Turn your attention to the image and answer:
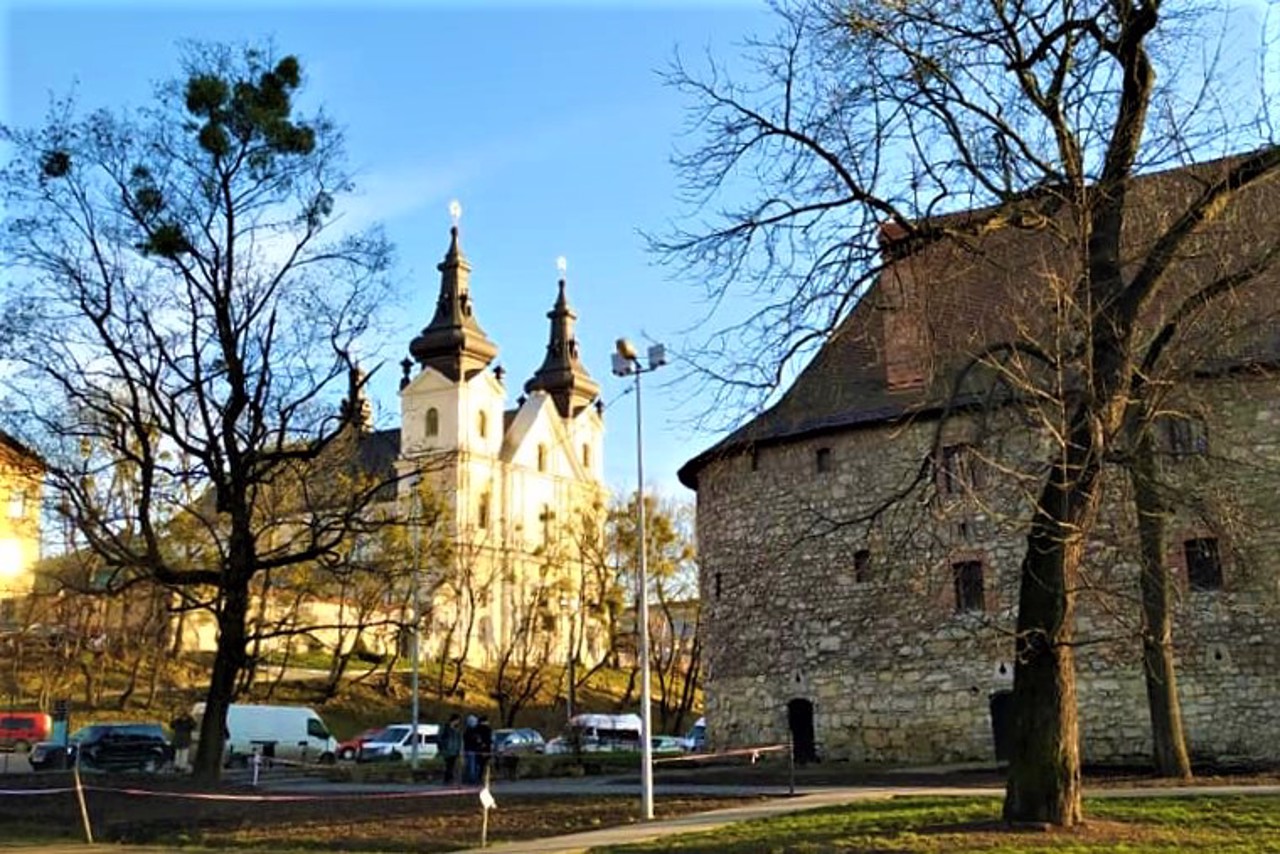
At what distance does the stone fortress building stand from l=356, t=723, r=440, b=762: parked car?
15.4 meters

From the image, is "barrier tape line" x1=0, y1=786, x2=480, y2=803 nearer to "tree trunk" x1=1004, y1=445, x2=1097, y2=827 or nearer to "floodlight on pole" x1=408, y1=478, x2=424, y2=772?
"floodlight on pole" x1=408, y1=478, x2=424, y2=772

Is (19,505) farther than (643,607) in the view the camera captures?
Yes

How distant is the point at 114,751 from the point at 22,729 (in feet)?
47.4

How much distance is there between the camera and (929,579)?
74.9ft

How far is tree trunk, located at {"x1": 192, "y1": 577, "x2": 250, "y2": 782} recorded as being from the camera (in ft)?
77.2

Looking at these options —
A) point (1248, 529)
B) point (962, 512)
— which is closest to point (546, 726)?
point (962, 512)

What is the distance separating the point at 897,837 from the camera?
43.2 ft

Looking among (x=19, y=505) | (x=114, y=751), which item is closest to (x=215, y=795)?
(x=19, y=505)

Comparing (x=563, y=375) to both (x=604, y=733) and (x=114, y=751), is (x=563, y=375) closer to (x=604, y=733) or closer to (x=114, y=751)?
(x=604, y=733)

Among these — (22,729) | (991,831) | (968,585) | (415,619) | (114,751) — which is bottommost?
(991,831)

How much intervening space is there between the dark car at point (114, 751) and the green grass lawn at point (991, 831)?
25.5 metres

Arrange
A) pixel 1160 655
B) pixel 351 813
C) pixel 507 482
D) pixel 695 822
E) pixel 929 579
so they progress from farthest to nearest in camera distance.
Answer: pixel 507 482 < pixel 929 579 < pixel 1160 655 < pixel 351 813 < pixel 695 822

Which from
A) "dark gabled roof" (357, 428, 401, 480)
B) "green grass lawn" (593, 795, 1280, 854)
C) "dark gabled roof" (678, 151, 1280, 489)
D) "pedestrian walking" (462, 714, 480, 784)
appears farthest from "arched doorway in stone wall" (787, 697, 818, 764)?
"dark gabled roof" (357, 428, 401, 480)

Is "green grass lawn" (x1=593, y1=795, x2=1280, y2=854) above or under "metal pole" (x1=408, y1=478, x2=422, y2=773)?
under
